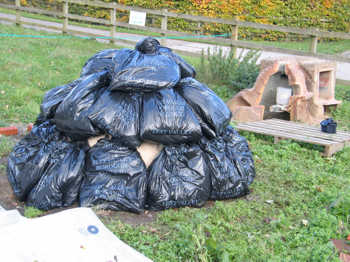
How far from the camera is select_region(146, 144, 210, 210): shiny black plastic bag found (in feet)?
11.8

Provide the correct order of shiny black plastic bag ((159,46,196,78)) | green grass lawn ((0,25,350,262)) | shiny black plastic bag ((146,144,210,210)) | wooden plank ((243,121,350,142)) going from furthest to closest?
wooden plank ((243,121,350,142)), shiny black plastic bag ((159,46,196,78)), shiny black plastic bag ((146,144,210,210)), green grass lawn ((0,25,350,262))

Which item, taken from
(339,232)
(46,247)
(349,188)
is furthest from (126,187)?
(349,188)

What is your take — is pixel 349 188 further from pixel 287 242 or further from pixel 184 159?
pixel 184 159

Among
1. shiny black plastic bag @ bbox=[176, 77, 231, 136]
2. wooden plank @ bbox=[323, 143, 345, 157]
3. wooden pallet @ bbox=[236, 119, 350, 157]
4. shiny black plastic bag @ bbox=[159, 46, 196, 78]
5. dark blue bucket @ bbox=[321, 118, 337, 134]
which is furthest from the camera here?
dark blue bucket @ bbox=[321, 118, 337, 134]

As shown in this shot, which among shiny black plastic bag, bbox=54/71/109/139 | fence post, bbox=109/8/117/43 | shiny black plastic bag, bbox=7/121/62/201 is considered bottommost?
shiny black plastic bag, bbox=7/121/62/201

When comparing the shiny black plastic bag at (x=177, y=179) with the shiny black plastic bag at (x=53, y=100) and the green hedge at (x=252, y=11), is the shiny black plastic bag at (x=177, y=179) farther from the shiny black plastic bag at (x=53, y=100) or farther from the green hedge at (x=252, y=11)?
the green hedge at (x=252, y=11)

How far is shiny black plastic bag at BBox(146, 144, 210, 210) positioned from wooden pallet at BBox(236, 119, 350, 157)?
226 cm

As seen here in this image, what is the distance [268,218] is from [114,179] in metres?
1.31

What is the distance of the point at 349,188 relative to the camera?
404 centimetres

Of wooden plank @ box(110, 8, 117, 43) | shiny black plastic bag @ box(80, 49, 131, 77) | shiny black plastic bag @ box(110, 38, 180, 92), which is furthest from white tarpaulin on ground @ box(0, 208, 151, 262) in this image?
wooden plank @ box(110, 8, 117, 43)

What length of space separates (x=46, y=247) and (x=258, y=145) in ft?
11.6

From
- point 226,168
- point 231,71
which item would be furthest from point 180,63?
point 231,71

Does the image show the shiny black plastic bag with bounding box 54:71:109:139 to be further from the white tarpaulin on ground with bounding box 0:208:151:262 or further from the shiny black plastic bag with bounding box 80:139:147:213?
the white tarpaulin on ground with bounding box 0:208:151:262

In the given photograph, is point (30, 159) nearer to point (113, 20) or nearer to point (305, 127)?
point (305, 127)
